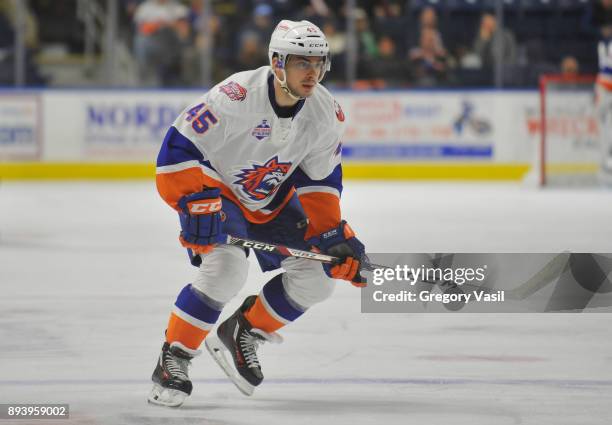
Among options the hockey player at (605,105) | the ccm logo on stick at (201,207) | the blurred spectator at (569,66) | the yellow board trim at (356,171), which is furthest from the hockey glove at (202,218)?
the blurred spectator at (569,66)

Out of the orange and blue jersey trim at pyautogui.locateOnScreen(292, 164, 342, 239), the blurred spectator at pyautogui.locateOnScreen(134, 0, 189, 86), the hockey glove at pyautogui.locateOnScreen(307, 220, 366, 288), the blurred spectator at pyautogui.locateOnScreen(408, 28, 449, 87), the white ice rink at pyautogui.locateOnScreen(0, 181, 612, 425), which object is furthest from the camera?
the blurred spectator at pyautogui.locateOnScreen(408, 28, 449, 87)

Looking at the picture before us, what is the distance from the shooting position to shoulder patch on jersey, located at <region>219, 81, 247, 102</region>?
10.7 ft

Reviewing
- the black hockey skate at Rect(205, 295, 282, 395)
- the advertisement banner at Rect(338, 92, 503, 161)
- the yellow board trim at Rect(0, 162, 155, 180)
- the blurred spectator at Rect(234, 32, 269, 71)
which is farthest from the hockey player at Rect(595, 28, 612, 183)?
the black hockey skate at Rect(205, 295, 282, 395)

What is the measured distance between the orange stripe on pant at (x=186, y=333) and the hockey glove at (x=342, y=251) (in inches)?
16.7

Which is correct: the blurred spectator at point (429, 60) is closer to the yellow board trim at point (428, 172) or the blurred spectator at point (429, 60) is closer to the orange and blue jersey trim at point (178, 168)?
the yellow board trim at point (428, 172)

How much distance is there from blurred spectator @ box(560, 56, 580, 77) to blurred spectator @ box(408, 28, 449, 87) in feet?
3.52

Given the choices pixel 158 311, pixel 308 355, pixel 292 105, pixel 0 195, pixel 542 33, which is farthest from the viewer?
pixel 542 33

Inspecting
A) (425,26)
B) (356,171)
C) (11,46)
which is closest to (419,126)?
(356,171)

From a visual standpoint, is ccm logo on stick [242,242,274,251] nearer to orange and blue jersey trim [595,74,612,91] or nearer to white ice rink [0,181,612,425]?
white ice rink [0,181,612,425]

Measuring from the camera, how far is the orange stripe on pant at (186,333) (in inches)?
127

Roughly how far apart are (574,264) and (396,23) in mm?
6937

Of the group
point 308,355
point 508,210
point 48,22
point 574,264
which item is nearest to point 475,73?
point 508,210

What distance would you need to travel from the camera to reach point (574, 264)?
4.85 metres

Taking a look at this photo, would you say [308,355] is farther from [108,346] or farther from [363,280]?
[108,346]
